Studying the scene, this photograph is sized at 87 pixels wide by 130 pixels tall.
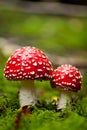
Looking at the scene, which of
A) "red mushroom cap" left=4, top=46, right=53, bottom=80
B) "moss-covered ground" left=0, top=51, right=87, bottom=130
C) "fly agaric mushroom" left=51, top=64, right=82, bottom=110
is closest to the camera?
"moss-covered ground" left=0, top=51, right=87, bottom=130

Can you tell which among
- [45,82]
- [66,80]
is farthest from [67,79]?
[45,82]

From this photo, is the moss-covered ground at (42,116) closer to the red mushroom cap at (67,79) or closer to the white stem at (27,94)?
the white stem at (27,94)

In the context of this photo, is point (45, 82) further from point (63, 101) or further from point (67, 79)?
point (67, 79)

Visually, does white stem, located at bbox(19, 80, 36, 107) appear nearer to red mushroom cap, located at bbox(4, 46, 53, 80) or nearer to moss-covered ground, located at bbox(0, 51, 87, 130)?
moss-covered ground, located at bbox(0, 51, 87, 130)

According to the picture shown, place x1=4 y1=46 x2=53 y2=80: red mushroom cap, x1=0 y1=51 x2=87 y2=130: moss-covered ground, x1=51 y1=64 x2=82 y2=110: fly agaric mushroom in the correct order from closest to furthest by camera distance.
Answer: x1=0 y1=51 x2=87 y2=130: moss-covered ground < x1=4 y1=46 x2=53 y2=80: red mushroom cap < x1=51 y1=64 x2=82 y2=110: fly agaric mushroom

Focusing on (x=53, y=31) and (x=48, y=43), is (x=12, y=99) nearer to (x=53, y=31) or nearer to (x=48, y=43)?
(x=48, y=43)

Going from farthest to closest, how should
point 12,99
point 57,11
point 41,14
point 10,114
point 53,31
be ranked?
point 41,14 → point 57,11 → point 53,31 → point 12,99 → point 10,114

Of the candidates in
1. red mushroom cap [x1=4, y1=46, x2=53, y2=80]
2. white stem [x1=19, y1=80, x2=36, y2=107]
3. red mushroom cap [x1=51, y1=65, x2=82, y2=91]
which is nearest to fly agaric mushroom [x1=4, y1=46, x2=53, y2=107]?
red mushroom cap [x1=4, y1=46, x2=53, y2=80]

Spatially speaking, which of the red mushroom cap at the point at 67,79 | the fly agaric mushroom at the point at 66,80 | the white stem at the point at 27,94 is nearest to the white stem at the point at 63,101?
the fly agaric mushroom at the point at 66,80

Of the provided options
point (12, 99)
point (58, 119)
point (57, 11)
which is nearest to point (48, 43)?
point (57, 11)
